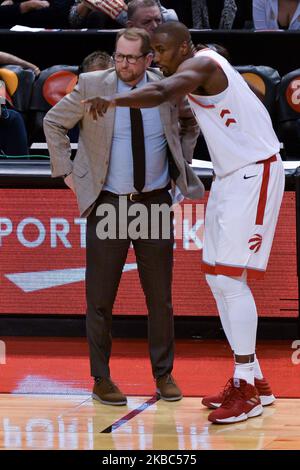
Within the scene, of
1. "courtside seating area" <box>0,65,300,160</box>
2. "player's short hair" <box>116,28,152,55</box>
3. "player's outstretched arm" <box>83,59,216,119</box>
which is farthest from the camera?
"courtside seating area" <box>0,65,300,160</box>

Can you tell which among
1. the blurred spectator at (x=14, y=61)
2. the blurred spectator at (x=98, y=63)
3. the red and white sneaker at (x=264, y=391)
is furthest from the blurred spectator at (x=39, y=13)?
the red and white sneaker at (x=264, y=391)

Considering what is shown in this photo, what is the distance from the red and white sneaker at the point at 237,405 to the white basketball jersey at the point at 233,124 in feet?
3.25

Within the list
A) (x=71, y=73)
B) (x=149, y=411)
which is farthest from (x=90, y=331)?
(x=71, y=73)

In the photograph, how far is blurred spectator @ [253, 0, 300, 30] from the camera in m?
8.41

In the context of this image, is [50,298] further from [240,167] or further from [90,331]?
[240,167]

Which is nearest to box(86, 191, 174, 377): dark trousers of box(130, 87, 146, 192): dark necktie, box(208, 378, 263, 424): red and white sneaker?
box(130, 87, 146, 192): dark necktie

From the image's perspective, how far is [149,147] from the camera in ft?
16.9

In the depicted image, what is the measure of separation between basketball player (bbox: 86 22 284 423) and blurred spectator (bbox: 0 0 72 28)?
417 centimetres

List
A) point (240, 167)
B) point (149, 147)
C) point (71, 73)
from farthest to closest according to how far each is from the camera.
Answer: point (71, 73) → point (149, 147) → point (240, 167)

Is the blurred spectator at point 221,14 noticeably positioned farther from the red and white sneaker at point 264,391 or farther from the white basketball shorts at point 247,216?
the red and white sneaker at point 264,391

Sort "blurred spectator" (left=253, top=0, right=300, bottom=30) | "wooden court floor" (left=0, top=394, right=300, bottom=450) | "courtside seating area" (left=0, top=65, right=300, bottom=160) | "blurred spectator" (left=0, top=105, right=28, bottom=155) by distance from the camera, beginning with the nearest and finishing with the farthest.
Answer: "wooden court floor" (left=0, top=394, right=300, bottom=450)
"blurred spectator" (left=0, top=105, right=28, bottom=155)
"courtside seating area" (left=0, top=65, right=300, bottom=160)
"blurred spectator" (left=253, top=0, right=300, bottom=30)

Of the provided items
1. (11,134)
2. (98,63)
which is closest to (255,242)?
(98,63)

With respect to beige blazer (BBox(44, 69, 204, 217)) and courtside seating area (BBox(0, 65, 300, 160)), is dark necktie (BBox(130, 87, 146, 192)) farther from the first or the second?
courtside seating area (BBox(0, 65, 300, 160))

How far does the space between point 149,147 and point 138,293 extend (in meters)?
1.44
